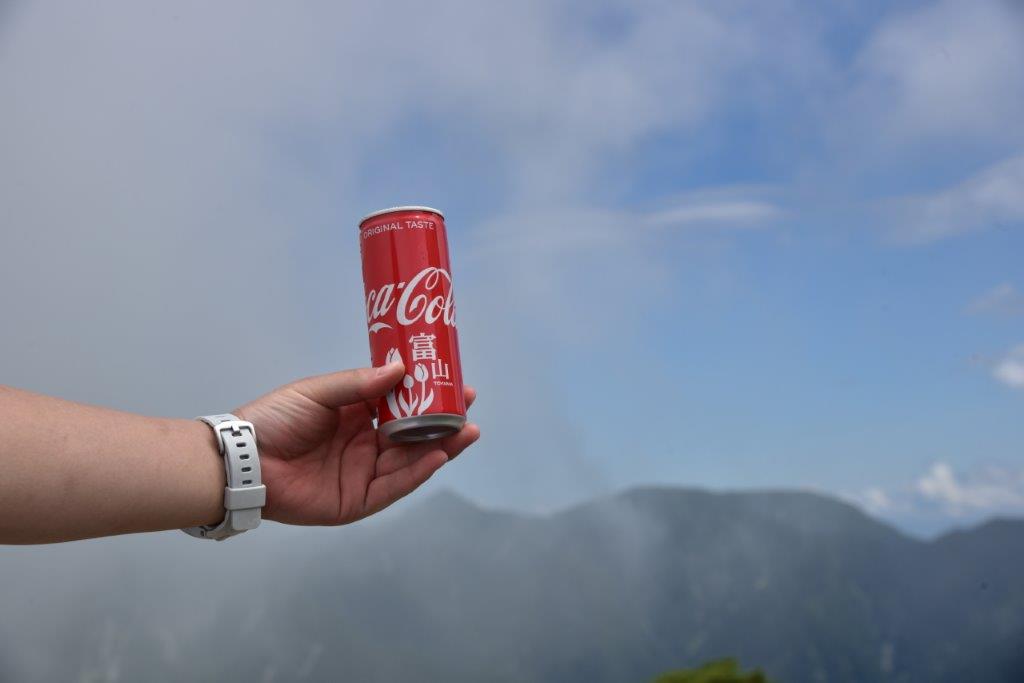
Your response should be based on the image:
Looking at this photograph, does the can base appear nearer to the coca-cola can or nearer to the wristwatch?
the coca-cola can

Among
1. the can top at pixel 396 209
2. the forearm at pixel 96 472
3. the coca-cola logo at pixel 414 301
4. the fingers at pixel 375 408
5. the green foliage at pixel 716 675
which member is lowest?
the green foliage at pixel 716 675

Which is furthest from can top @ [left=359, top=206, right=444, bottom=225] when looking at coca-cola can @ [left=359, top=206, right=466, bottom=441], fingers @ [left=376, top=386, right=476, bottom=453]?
fingers @ [left=376, top=386, right=476, bottom=453]

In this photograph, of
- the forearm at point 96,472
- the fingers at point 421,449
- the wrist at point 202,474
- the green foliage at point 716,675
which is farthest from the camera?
the fingers at point 421,449

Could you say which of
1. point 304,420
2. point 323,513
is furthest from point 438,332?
point 323,513

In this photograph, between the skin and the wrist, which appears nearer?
the skin

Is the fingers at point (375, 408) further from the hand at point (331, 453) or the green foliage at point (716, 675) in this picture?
the green foliage at point (716, 675)

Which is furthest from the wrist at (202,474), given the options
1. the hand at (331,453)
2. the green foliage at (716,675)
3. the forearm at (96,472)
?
the green foliage at (716,675)

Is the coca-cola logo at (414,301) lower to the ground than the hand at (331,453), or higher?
higher
